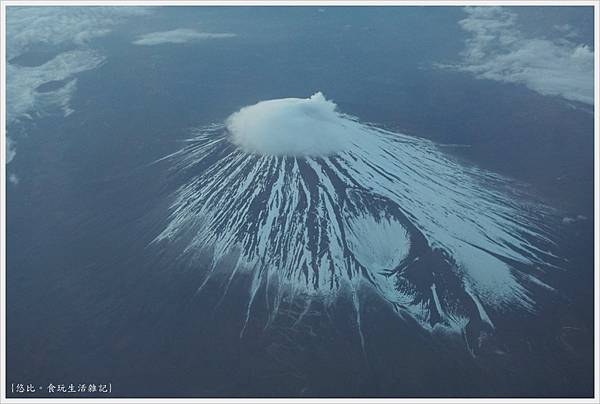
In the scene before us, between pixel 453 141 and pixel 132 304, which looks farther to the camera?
pixel 453 141

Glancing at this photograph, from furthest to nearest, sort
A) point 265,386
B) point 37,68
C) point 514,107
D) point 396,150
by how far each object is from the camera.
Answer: point 37,68, point 514,107, point 396,150, point 265,386

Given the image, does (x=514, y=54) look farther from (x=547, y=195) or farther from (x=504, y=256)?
(x=504, y=256)

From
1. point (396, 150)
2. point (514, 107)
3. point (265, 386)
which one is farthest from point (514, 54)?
point (265, 386)

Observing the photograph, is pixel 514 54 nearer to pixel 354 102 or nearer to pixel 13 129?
pixel 354 102

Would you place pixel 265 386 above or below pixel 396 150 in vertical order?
below

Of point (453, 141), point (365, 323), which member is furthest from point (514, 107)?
point (365, 323)

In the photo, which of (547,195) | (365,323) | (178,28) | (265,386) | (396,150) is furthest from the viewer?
(178,28)
